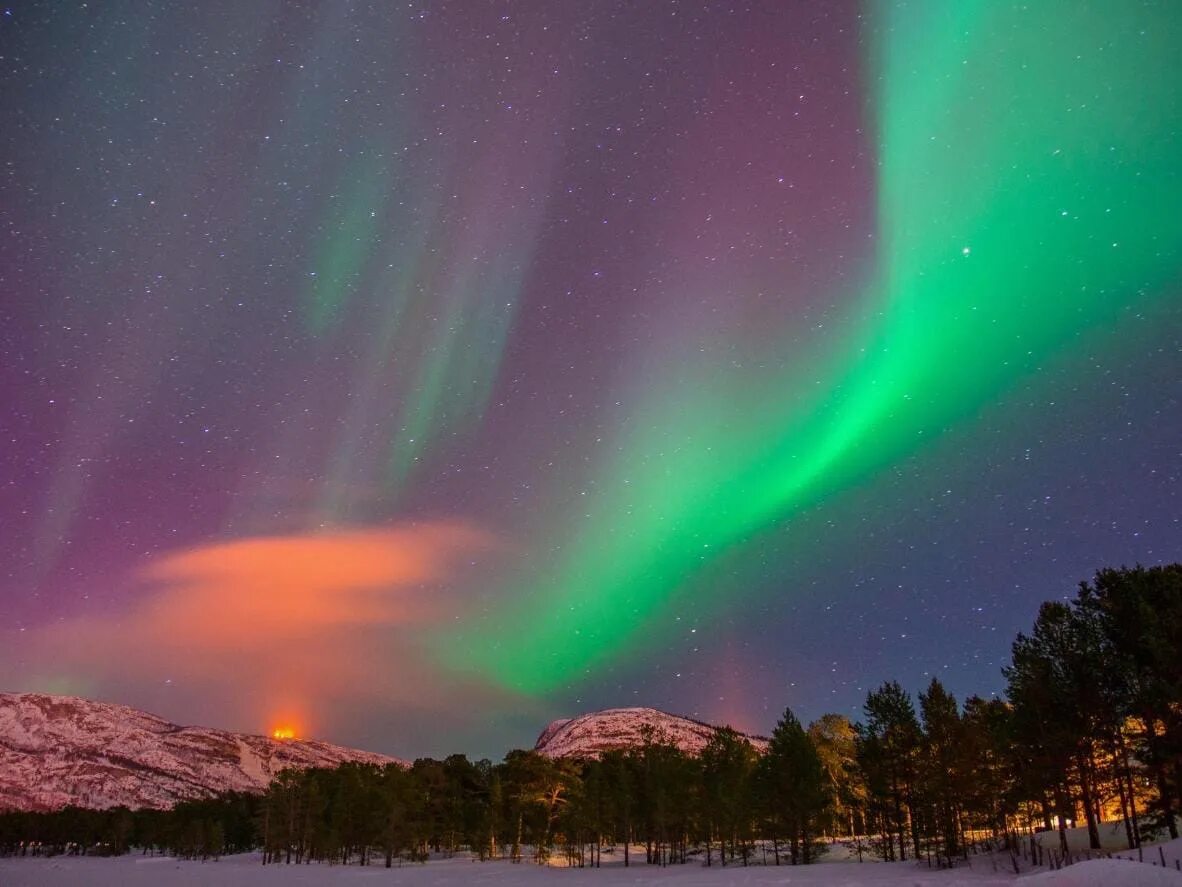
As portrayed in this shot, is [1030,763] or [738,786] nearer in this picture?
[1030,763]

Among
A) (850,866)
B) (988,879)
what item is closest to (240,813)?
(850,866)

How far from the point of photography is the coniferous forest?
47094 millimetres

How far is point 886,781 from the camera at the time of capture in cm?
6419

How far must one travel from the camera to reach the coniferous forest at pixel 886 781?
47.1 metres

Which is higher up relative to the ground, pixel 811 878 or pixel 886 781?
pixel 886 781

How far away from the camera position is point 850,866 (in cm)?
6500

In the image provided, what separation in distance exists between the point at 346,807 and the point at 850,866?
8380 cm

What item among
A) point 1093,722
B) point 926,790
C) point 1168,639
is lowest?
point 926,790

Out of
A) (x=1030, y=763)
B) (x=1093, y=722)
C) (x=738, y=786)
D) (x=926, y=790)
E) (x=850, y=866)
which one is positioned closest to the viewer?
(x=1093, y=722)

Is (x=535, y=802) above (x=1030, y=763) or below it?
below

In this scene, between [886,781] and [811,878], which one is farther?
[886,781]

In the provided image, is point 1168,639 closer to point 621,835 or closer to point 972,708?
point 972,708

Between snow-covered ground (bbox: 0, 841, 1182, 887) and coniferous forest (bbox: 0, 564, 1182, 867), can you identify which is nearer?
snow-covered ground (bbox: 0, 841, 1182, 887)

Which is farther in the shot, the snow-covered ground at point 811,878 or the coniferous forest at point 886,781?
the coniferous forest at point 886,781
